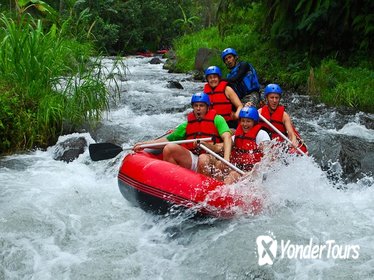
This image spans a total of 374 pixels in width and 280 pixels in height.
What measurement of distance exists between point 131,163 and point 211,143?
86cm

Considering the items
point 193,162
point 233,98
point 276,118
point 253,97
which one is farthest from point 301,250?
point 253,97

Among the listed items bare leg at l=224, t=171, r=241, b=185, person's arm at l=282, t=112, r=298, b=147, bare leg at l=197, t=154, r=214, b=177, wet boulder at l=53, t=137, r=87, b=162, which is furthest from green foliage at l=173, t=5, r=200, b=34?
bare leg at l=224, t=171, r=241, b=185

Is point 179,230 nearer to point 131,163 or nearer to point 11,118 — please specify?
point 131,163

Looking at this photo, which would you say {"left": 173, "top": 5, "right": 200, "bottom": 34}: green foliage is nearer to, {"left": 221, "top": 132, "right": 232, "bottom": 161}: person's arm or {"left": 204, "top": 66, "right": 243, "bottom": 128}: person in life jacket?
{"left": 204, "top": 66, "right": 243, "bottom": 128}: person in life jacket

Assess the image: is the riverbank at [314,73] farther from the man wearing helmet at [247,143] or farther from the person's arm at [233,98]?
the man wearing helmet at [247,143]

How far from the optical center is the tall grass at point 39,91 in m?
6.38

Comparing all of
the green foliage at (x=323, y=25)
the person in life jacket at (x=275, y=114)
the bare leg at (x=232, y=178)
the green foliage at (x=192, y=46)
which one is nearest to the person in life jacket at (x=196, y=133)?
the bare leg at (x=232, y=178)

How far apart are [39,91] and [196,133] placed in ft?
8.73

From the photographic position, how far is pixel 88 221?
15.4ft

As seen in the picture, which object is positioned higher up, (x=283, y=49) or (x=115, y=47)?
(x=283, y=49)

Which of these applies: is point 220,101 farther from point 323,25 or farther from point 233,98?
point 323,25

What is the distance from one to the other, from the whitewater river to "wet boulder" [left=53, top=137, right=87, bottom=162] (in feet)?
0.27

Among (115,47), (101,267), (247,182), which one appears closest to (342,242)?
Result: (247,182)

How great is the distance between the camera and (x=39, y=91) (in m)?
6.73
